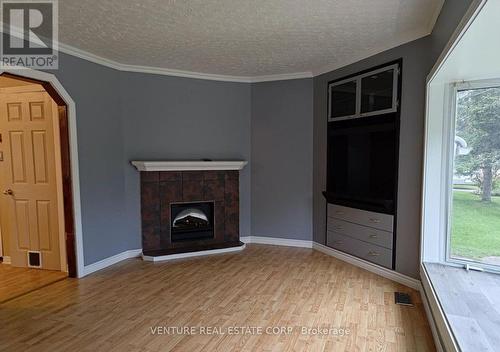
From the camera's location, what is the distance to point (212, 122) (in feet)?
15.8

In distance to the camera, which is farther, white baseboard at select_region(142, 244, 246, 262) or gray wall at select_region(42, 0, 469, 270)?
white baseboard at select_region(142, 244, 246, 262)

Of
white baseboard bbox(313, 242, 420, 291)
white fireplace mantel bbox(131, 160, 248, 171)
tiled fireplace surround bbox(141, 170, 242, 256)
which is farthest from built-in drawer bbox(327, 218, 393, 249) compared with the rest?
white fireplace mantel bbox(131, 160, 248, 171)

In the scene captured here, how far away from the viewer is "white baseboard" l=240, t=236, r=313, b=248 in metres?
4.79

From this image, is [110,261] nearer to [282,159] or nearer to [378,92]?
[282,159]

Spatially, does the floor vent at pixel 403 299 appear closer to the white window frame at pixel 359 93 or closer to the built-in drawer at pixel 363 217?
the built-in drawer at pixel 363 217

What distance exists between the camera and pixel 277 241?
495cm

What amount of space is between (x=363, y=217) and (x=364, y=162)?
0.68 metres

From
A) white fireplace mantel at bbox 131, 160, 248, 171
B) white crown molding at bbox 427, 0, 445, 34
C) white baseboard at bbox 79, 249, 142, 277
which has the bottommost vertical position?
white baseboard at bbox 79, 249, 142, 277

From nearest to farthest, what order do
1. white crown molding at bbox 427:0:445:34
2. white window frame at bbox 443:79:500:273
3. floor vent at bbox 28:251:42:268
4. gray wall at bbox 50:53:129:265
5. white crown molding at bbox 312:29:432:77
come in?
1. white crown molding at bbox 427:0:445:34
2. white window frame at bbox 443:79:500:273
3. white crown molding at bbox 312:29:432:77
4. gray wall at bbox 50:53:129:265
5. floor vent at bbox 28:251:42:268

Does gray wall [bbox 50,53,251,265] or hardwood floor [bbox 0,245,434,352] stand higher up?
gray wall [bbox 50,53,251,265]

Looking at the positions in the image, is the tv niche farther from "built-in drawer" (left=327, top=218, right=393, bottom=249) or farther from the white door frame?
the white door frame

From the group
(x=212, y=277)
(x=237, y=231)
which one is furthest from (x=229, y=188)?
(x=212, y=277)

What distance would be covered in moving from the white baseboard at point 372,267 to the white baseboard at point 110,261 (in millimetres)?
2603

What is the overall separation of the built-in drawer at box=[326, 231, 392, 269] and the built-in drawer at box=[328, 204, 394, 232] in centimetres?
24
